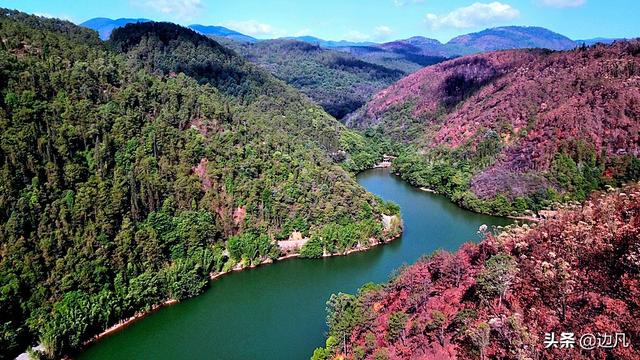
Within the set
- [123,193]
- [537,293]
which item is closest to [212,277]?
[123,193]

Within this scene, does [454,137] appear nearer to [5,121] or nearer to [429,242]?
[429,242]

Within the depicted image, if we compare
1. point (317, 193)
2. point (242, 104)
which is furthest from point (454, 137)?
point (317, 193)

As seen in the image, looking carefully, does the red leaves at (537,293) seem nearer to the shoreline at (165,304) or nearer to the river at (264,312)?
the river at (264,312)

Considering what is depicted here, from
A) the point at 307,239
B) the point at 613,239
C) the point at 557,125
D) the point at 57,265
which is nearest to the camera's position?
the point at 613,239

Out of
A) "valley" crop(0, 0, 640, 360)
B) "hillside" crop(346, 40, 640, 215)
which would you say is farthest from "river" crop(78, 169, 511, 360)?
"hillside" crop(346, 40, 640, 215)

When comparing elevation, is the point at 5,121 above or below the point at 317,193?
above

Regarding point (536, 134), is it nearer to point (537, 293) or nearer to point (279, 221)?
point (279, 221)
